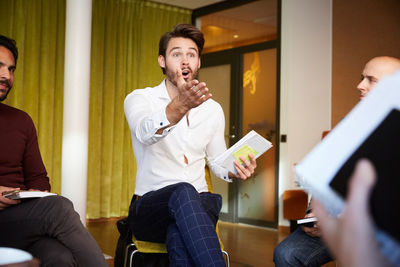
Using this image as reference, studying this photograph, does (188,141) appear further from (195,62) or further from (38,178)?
(38,178)

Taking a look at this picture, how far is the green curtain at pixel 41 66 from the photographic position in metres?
4.54

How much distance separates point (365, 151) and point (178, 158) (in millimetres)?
1640

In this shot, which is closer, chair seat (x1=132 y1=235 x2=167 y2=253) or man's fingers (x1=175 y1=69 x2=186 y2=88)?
chair seat (x1=132 y1=235 x2=167 y2=253)

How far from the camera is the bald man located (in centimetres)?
181

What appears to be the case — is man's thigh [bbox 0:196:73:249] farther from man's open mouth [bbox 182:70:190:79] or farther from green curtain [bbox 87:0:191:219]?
green curtain [bbox 87:0:191:219]

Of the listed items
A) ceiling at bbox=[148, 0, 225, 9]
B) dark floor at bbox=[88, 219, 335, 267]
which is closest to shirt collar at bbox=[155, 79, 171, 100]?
dark floor at bbox=[88, 219, 335, 267]

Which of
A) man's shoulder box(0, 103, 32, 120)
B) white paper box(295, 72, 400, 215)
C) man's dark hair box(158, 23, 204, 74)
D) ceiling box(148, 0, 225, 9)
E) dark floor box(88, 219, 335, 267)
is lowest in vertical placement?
dark floor box(88, 219, 335, 267)

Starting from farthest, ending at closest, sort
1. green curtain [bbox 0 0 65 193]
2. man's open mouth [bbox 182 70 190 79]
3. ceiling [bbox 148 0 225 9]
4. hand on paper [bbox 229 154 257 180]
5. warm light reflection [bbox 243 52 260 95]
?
ceiling [bbox 148 0 225 9]
warm light reflection [bbox 243 52 260 95]
green curtain [bbox 0 0 65 193]
man's open mouth [bbox 182 70 190 79]
hand on paper [bbox 229 154 257 180]

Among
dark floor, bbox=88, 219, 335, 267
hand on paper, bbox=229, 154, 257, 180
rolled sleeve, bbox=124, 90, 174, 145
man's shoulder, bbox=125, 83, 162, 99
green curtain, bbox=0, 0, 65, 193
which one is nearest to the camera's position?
rolled sleeve, bbox=124, 90, 174, 145

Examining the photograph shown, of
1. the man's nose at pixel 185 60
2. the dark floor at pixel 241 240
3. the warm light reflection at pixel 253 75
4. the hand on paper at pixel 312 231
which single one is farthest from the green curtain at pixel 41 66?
the hand on paper at pixel 312 231

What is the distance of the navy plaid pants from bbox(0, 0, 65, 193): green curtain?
123 inches

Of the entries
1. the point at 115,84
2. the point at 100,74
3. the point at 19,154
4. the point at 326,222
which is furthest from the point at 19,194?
the point at 115,84

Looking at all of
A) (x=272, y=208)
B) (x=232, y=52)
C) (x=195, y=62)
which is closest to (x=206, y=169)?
(x=195, y=62)

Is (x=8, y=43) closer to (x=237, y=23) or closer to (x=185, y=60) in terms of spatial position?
(x=185, y=60)
